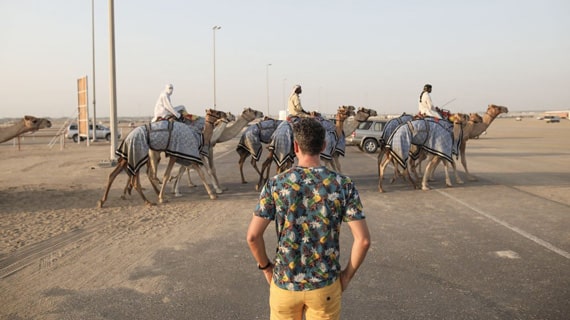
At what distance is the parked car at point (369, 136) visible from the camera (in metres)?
23.9

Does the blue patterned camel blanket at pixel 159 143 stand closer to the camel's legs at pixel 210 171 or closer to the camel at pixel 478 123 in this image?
the camel's legs at pixel 210 171

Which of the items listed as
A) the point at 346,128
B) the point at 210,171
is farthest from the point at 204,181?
the point at 346,128

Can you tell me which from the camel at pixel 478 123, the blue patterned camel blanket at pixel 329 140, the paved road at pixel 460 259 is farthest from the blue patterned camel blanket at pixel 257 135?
the camel at pixel 478 123

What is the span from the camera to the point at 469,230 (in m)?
7.30

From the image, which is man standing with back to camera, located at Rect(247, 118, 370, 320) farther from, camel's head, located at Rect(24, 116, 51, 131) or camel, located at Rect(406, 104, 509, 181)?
camel, located at Rect(406, 104, 509, 181)

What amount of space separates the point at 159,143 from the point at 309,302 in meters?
7.88

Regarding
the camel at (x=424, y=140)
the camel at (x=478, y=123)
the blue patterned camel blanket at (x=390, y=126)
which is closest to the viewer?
the camel at (x=424, y=140)

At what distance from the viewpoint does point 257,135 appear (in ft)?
41.2

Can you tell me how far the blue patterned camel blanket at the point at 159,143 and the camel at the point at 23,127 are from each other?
1.67 meters

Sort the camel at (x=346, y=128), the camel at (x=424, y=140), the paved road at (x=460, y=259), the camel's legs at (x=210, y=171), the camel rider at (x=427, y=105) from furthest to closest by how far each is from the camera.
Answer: the camel rider at (x=427, y=105) → the camel at (x=346, y=128) → the camel at (x=424, y=140) → the camel's legs at (x=210, y=171) → the paved road at (x=460, y=259)

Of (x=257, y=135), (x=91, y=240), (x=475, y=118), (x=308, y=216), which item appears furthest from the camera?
(x=475, y=118)

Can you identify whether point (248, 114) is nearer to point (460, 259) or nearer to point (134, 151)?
point (134, 151)

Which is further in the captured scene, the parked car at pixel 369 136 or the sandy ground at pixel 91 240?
the parked car at pixel 369 136

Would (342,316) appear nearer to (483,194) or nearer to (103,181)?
(483,194)
